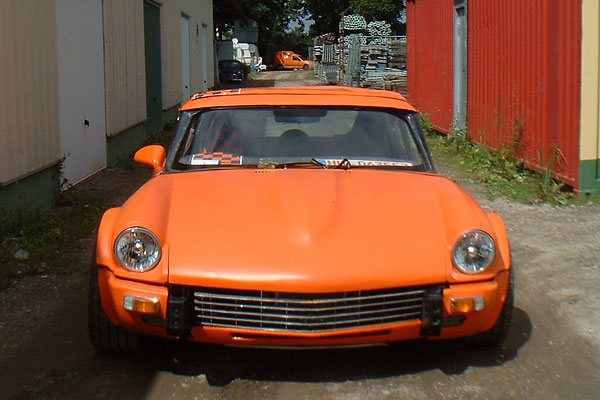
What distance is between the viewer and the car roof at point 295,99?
5172mm

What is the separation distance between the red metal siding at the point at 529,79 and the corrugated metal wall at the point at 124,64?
5.64 m

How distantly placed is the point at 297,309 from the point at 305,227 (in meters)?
0.46

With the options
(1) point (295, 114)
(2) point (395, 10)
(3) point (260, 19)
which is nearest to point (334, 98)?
(1) point (295, 114)

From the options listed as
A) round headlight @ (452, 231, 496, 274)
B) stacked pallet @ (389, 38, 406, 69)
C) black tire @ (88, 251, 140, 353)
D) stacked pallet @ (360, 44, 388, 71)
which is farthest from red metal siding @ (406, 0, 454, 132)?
black tire @ (88, 251, 140, 353)

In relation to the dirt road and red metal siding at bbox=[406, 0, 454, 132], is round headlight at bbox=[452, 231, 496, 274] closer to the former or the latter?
the dirt road

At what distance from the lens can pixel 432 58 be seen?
53.2ft

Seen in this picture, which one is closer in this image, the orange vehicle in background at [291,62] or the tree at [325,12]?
the orange vehicle in background at [291,62]

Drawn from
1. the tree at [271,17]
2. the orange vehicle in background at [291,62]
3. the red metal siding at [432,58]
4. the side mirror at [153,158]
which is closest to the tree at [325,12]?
the tree at [271,17]

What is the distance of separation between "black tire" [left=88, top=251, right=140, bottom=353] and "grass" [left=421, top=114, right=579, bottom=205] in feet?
18.9

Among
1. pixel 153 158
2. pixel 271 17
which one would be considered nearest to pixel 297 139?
pixel 153 158

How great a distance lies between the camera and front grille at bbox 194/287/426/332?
3.69m

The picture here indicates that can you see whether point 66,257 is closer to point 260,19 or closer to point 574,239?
point 574,239

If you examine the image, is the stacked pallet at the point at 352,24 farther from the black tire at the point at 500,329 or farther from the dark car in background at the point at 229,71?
the black tire at the point at 500,329

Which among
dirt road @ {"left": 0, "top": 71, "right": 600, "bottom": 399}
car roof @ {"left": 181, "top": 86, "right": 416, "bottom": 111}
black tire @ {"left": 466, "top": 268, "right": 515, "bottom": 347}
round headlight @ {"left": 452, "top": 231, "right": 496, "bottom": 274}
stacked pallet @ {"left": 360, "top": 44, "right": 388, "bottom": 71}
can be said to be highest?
stacked pallet @ {"left": 360, "top": 44, "right": 388, "bottom": 71}
